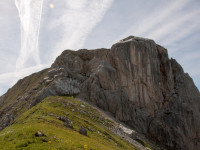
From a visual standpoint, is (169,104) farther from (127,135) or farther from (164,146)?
(127,135)

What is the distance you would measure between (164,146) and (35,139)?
66.5m

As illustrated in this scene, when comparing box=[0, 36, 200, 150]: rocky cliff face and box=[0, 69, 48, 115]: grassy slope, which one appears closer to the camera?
box=[0, 36, 200, 150]: rocky cliff face

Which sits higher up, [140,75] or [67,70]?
[67,70]

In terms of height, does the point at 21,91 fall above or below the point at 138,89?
above

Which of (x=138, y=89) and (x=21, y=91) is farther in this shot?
(x=21, y=91)

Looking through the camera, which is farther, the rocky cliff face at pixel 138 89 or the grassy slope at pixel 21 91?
the grassy slope at pixel 21 91

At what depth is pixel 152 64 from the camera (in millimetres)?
80500

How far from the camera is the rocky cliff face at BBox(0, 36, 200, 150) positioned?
68812mm

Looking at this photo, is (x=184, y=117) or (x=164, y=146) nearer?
(x=164, y=146)

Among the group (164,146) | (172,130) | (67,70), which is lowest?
(164,146)

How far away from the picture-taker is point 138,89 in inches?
3024

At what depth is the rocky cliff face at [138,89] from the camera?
6881 centimetres

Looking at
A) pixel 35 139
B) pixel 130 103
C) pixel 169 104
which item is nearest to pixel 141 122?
pixel 130 103

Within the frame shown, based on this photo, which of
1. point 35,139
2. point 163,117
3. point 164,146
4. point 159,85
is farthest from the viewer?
point 159,85
